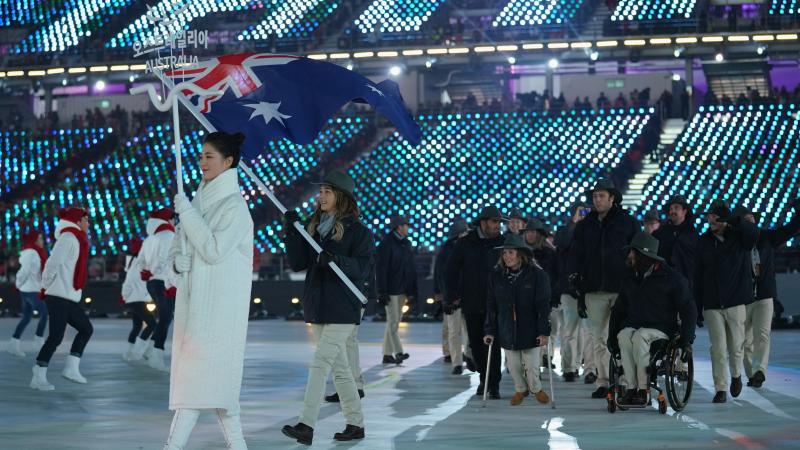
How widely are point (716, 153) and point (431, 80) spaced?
1326 centimetres

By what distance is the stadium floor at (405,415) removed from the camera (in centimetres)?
861

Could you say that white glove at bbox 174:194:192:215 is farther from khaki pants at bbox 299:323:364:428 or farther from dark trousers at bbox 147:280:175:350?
dark trousers at bbox 147:280:175:350

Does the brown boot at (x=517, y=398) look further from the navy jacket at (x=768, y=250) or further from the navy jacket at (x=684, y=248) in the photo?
the navy jacket at (x=768, y=250)

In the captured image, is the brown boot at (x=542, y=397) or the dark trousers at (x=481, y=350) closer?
the brown boot at (x=542, y=397)

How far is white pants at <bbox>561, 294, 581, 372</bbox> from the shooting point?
1381 centimetres

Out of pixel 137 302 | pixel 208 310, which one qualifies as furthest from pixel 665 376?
pixel 137 302

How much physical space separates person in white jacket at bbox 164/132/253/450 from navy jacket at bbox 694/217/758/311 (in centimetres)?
617

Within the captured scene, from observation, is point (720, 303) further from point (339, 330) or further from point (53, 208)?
point (53, 208)

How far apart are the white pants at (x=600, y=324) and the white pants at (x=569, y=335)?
1.87 meters

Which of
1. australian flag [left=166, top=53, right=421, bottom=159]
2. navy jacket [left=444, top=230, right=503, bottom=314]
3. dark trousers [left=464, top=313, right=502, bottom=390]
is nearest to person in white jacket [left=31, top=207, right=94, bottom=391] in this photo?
australian flag [left=166, top=53, right=421, bottom=159]

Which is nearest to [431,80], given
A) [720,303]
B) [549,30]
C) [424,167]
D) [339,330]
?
[549,30]

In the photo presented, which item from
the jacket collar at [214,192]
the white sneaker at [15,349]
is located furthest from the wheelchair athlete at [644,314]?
the white sneaker at [15,349]

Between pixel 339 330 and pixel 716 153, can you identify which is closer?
pixel 339 330

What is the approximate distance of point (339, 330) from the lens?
8547mm
